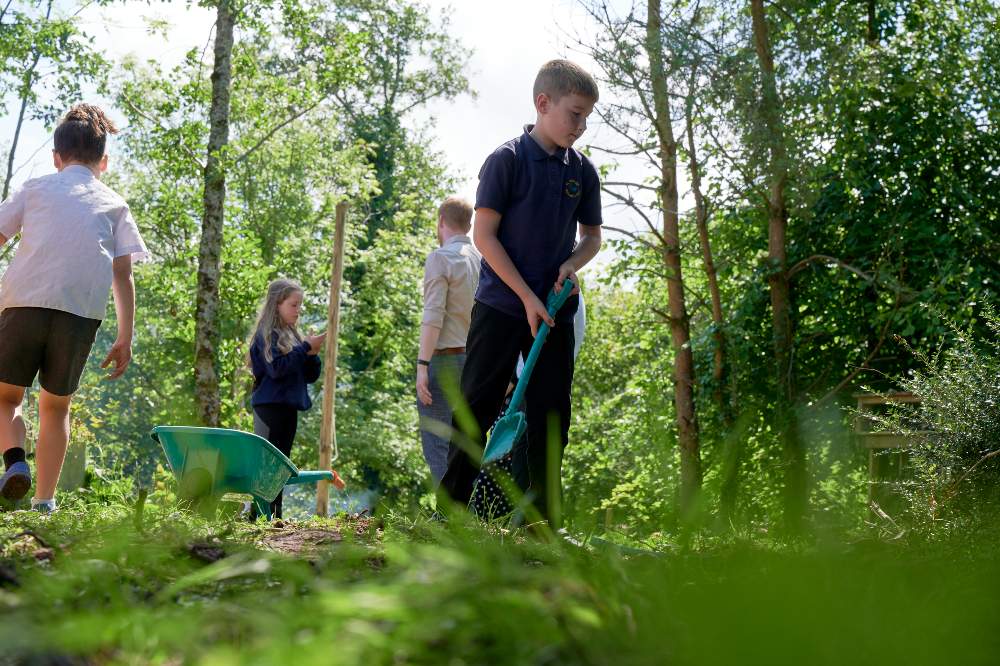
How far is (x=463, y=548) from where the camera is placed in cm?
129

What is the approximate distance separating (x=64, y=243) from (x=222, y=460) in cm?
113

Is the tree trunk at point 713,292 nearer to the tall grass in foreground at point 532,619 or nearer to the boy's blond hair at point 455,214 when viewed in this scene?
the boy's blond hair at point 455,214

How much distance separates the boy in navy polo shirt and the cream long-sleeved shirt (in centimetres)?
128

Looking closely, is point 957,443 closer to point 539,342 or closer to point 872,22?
point 539,342

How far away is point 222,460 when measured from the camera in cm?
448

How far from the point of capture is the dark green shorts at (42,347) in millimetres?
4164

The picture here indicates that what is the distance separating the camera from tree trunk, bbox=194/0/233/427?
1239 centimetres

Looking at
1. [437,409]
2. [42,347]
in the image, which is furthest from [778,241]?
[42,347]

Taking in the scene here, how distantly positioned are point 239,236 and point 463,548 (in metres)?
21.6

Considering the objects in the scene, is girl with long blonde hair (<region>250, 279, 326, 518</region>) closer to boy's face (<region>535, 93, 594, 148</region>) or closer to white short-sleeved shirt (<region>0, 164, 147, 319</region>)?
white short-sleeved shirt (<region>0, 164, 147, 319</region>)

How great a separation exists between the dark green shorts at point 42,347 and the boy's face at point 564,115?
203 centimetres

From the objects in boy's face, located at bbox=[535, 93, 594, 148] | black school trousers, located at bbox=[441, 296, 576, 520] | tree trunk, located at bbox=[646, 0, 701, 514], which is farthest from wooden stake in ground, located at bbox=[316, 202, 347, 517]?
boy's face, located at bbox=[535, 93, 594, 148]

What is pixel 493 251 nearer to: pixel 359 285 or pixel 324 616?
pixel 324 616

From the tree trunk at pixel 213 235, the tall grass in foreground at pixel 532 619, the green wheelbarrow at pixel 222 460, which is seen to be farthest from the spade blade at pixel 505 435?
the tree trunk at pixel 213 235
